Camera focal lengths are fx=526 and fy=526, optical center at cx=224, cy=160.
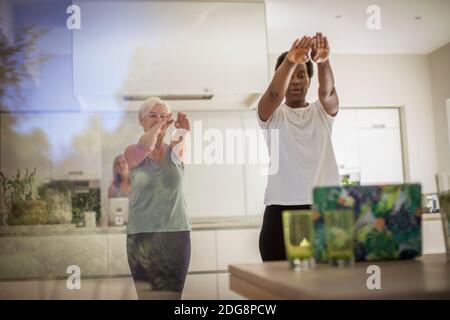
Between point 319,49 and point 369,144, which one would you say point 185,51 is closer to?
point 319,49

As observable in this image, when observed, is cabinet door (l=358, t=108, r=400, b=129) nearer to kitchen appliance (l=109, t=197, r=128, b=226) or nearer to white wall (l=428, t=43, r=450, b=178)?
white wall (l=428, t=43, r=450, b=178)

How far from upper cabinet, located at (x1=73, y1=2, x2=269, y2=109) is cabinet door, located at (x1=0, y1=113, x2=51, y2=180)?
0.37 m

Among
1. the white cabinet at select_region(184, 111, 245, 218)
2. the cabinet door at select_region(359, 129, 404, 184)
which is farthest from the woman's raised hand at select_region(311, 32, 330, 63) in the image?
the cabinet door at select_region(359, 129, 404, 184)

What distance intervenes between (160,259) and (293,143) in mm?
539

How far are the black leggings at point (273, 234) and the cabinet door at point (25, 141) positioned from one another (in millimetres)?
713

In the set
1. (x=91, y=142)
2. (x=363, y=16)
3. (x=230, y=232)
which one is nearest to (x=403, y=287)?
(x=230, y=232)

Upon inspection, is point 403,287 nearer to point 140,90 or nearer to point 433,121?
point 140,90

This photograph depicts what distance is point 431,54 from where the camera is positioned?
196cm

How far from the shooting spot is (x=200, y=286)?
127 cm

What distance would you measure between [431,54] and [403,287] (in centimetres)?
161

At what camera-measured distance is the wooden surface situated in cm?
53

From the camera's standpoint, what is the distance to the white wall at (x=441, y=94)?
6.09 ft

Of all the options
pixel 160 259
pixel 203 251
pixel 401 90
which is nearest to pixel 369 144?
pixel 401 90

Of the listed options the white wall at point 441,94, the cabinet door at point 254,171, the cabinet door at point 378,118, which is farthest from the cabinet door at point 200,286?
the cabinet door at point 378,118
